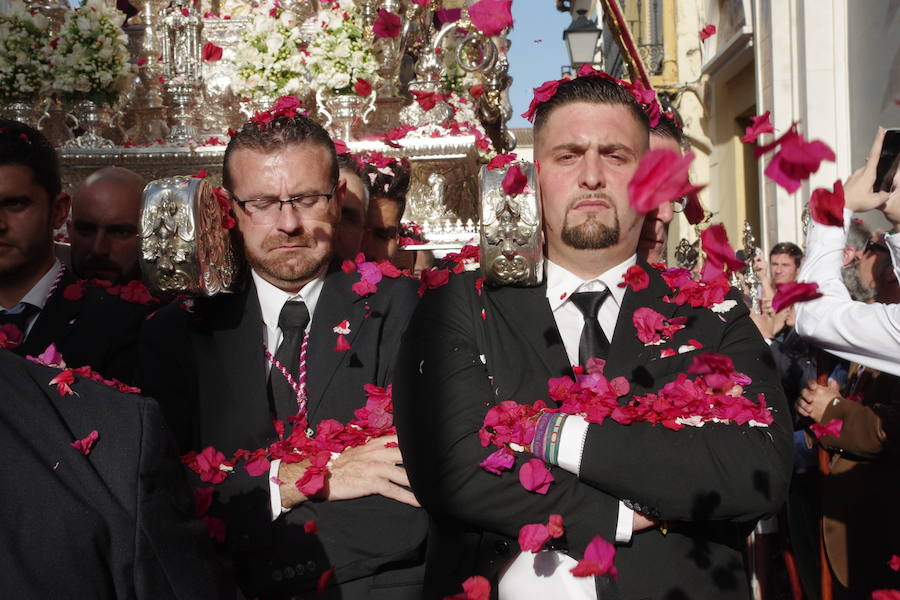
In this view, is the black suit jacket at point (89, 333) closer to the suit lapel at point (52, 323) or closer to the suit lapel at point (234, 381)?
the suit lapel at point (52, 323)

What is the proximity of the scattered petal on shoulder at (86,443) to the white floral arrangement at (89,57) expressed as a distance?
5.65 m

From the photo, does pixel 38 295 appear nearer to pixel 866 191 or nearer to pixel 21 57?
pixel 866 191

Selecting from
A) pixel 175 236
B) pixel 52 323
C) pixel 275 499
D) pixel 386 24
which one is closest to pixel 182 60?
pixel 386 24

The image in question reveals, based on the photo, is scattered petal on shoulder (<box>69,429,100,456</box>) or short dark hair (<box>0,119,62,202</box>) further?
short dark hair (<box>0,119,62,202</box>)

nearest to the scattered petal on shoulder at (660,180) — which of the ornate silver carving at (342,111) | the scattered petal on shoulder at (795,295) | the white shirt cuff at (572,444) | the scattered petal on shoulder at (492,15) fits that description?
the scattered petal on shoulder at (795,295)

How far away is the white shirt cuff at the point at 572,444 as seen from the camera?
224cm

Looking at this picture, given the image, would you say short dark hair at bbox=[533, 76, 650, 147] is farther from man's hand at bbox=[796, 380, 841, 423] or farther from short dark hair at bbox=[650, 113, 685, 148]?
man's hand at bbox=[796, 380, 841, 423]

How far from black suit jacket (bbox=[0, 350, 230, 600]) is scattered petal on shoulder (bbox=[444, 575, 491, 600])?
28.2 inches

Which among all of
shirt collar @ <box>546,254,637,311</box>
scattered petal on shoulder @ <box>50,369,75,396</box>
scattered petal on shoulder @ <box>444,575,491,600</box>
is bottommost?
scattered petal on shoulder @ <box>444,575,491,600</box>

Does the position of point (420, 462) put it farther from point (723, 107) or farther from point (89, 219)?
point (723, 107)

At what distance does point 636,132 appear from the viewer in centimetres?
267

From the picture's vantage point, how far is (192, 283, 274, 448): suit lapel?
109 inches

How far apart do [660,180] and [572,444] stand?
899 millimetres

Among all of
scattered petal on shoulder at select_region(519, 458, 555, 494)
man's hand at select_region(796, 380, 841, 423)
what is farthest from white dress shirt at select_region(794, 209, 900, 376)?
scattered petal on shoulder at select_region(519, 458, 555, 494)
